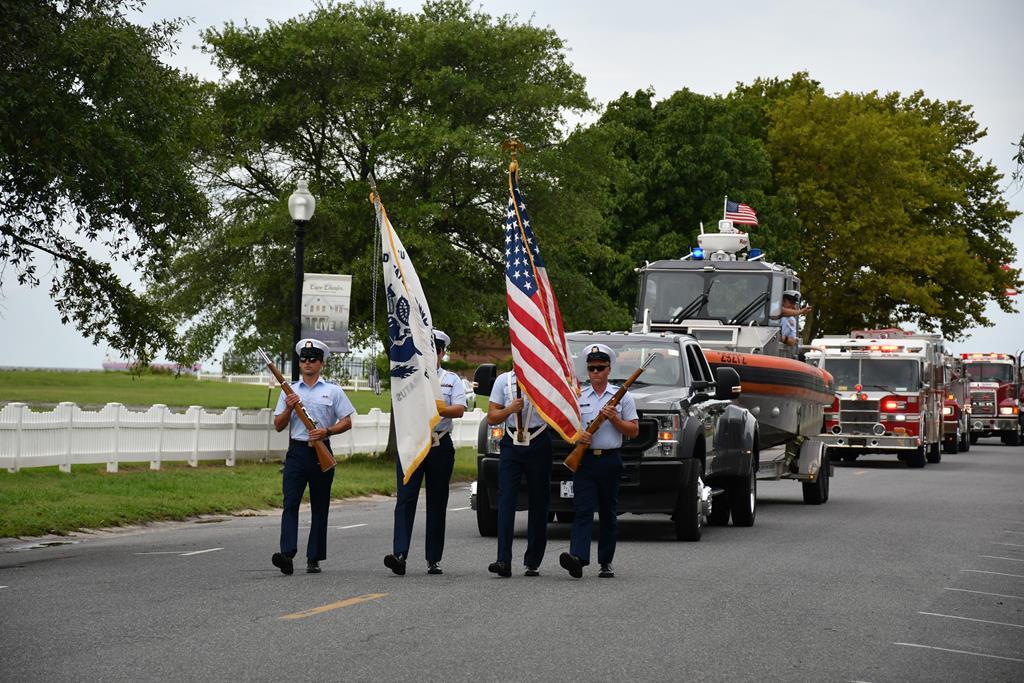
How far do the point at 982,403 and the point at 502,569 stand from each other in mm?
47988

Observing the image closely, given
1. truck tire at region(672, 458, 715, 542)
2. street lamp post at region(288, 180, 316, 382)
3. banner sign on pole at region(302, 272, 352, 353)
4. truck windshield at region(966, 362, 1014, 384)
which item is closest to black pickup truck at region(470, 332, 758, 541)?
truck tire at region(672, 458, 715, 542)

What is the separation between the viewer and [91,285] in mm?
17984

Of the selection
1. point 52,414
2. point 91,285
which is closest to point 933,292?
point 52,414

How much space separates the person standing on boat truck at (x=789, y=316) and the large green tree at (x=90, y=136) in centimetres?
1037

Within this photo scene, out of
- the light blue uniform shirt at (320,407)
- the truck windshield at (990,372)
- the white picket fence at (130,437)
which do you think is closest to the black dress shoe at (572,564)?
the light blue uniform shirt at (320,407)

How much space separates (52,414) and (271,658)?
1600cm

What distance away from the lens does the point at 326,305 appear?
2434 cm

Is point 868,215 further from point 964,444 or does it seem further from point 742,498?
point 742,498

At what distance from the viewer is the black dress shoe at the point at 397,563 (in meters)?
12.8

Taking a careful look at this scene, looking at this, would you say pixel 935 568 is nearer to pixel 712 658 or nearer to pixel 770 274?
pixel 712 658

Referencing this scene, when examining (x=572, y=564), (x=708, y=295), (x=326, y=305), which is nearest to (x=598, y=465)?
(x=572, y=564)

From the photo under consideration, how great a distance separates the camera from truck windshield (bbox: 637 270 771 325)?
2459 cm

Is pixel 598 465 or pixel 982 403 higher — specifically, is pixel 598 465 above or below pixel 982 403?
below

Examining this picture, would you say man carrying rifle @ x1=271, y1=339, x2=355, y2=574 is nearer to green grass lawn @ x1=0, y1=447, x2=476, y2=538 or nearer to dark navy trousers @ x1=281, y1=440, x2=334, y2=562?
dark navy trousers @ x1=281, y1=440, x2=334, y2=562
